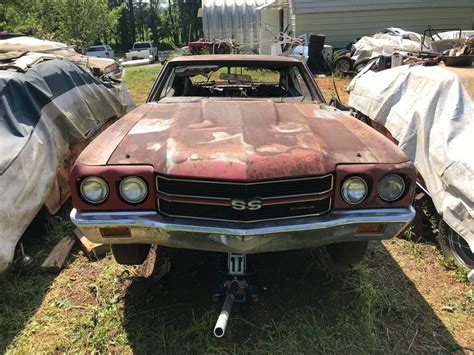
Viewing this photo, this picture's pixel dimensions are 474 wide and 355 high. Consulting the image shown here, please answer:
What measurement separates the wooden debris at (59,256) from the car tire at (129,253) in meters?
0.80

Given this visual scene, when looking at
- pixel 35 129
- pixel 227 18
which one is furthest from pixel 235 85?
pixel 227 18

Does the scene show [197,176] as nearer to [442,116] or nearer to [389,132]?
[442,116]

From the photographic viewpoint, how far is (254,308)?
2.99 m

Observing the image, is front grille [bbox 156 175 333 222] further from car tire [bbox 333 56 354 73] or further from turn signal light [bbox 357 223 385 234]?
car tire [bbox 333 56 354 73]

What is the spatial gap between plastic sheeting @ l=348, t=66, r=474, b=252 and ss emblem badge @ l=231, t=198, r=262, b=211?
178 centimetres

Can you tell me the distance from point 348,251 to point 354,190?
2.43ft

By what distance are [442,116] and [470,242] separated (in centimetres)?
138

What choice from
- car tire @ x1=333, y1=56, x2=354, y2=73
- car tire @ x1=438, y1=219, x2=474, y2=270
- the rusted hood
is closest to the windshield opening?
the rusted hood

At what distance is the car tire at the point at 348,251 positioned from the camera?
307 cm

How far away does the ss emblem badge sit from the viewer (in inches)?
94.1

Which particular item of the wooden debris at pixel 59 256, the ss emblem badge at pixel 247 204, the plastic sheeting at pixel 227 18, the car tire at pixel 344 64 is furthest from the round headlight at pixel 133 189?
the plastic sheeting at pixel 227 18

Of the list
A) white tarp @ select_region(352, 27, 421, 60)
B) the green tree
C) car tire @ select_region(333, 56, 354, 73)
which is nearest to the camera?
white tarp @ select_region(352, 27, 421, 60)

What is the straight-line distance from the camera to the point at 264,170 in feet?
7.76

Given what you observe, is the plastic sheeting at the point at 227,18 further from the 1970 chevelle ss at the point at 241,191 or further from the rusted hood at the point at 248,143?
the 1970 chevelle ss at the point at 241,191
